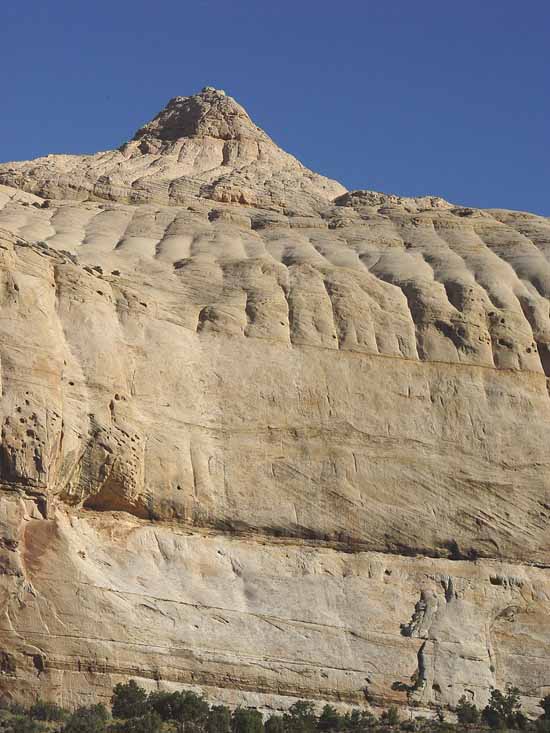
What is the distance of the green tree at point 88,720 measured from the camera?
27172mm

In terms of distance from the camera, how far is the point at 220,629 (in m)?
30.9

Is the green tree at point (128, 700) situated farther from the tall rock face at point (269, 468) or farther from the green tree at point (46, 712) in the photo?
the green tree at point (46, 712)

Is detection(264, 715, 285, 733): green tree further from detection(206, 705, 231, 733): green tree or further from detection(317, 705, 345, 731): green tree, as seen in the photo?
detection(317, 705, 345, 731): green tree

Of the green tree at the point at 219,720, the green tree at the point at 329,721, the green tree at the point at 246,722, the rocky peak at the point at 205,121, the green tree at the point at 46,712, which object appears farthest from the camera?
the rocky peak at the point at 205,121

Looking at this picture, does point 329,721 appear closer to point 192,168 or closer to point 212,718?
point 212,718

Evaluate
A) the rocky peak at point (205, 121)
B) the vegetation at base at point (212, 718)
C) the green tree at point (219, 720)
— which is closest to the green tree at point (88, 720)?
the vegetation at base at point (212, 718)

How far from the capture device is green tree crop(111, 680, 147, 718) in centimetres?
2833

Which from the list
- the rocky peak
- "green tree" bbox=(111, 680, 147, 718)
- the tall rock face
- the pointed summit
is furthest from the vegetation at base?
the rocky peak

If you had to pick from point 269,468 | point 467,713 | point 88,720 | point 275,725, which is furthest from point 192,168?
point 88,720

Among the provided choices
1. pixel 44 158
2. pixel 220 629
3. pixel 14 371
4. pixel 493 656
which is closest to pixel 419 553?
pixel 493 656

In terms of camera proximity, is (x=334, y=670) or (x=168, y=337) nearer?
(x=334, y=670)

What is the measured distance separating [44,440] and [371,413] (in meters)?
9.37

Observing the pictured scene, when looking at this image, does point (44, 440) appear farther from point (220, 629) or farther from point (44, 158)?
point (44, 158)

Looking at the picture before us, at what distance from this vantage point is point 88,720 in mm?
27609
